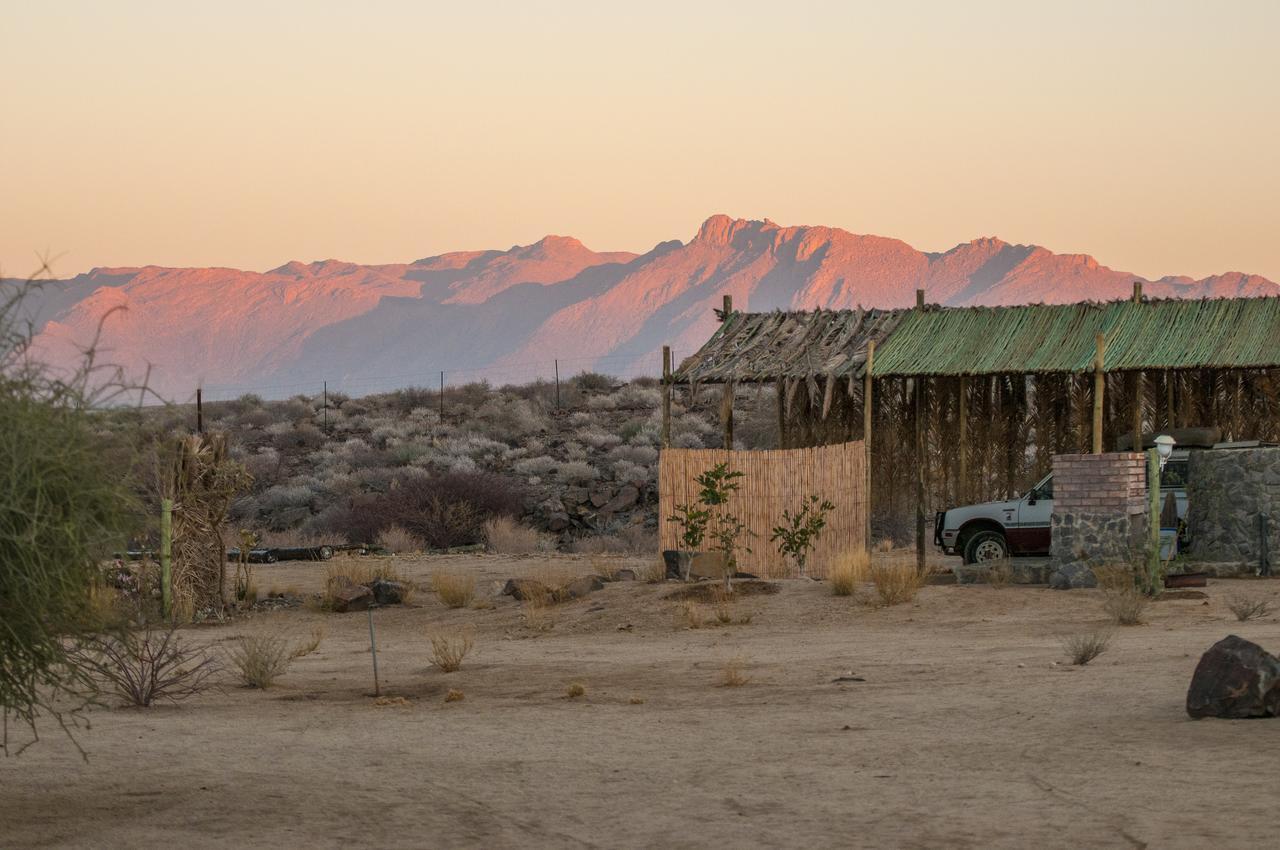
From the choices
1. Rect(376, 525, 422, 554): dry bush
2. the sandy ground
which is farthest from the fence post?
Rect(376, 525, 422, 554): dry bush

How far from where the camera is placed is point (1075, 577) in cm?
2152

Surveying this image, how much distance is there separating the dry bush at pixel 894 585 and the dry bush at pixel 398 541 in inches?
615

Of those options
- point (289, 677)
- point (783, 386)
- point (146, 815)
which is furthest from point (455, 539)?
point (146, 815)

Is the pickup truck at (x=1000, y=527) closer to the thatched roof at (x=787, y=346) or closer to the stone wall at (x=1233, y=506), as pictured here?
the stone wall at (x=1233, y=506)

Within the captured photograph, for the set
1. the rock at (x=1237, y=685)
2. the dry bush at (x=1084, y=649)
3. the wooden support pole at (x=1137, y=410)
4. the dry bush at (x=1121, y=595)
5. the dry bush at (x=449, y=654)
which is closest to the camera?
→ the rock at (x=1237, y=685)

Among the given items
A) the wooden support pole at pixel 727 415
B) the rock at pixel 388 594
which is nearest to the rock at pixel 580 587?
the rock at pixel 388 594

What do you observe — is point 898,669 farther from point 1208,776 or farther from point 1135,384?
point 1135,384

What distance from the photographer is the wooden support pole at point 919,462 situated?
2486 centimetres

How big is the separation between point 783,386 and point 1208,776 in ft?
57.3

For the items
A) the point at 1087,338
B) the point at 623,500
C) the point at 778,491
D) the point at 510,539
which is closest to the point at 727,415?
the point at 778,491

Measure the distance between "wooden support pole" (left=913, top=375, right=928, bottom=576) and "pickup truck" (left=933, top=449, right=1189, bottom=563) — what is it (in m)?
0.54

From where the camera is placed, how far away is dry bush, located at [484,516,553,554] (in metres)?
35.1

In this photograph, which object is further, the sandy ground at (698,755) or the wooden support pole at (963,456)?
the wooden support pole at (963,456)

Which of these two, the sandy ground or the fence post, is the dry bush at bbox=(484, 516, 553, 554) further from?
the sandy ground
